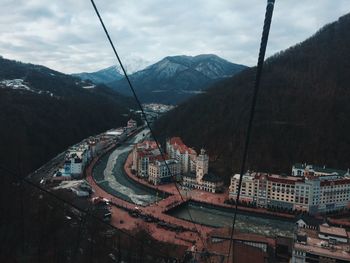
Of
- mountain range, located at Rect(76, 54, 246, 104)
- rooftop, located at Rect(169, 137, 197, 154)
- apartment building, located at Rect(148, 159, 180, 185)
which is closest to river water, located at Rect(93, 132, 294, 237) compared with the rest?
apartment building, located at Rect(148, 159, 180, 185)

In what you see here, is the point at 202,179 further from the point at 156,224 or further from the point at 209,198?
the point at 156,224

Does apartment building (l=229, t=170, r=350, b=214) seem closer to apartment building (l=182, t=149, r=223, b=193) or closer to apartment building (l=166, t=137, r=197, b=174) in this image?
apartment building (l=182, t=149, r=223, b=193)

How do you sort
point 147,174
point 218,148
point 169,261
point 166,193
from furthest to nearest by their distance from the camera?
point 218,148 → point 147,174 → point 166,193 → point 169,261

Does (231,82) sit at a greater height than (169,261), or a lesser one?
greater

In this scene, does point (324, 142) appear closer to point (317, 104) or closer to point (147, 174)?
point (317, 104)

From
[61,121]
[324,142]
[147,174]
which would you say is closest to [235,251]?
[147,174]

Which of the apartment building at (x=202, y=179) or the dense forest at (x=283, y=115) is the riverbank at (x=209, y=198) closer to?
the apartment building at (x=202, y=179)
